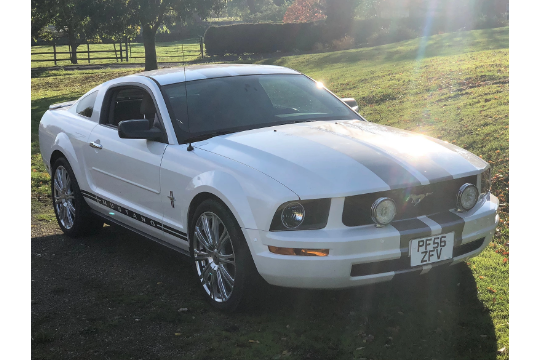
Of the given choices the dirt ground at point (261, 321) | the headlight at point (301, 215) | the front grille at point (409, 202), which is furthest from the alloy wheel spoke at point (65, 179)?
the front grille at point (409, 202)

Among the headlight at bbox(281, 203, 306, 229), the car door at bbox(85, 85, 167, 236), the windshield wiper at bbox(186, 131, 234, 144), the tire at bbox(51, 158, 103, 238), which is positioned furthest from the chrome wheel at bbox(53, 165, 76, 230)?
the headlight at bbox(281, 203, 306, 229)

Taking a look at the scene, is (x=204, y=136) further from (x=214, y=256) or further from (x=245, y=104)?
(x=214, y=256)

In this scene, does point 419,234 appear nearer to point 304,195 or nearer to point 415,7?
point 304,195

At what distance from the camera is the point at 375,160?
4270 millimetres

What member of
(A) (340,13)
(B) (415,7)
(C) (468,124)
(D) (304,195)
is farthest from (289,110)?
(B) (415,7)

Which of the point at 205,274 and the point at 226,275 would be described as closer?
the point at 226,275

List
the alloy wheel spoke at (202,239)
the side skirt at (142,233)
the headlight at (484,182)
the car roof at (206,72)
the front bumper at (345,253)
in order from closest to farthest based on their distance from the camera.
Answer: the front bumper at (345,253)
the headlight at (484,182)
the alloy wheel spoke at (202,239)
the side skirt at (142,233)
the car roof at (206,72)

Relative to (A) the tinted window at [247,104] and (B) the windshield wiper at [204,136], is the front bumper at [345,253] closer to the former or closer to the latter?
(B) the windshield wiper at [204,136]

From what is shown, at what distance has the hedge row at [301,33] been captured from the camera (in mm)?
32875

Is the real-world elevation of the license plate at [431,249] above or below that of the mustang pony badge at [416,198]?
below

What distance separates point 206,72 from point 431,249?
2.66m

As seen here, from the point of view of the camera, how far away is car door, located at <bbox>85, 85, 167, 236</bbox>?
5.23 meters

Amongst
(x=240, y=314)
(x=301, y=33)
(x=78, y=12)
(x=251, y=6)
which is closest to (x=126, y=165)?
(x=240, y=314)

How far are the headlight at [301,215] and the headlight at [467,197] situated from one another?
0.94 meters
